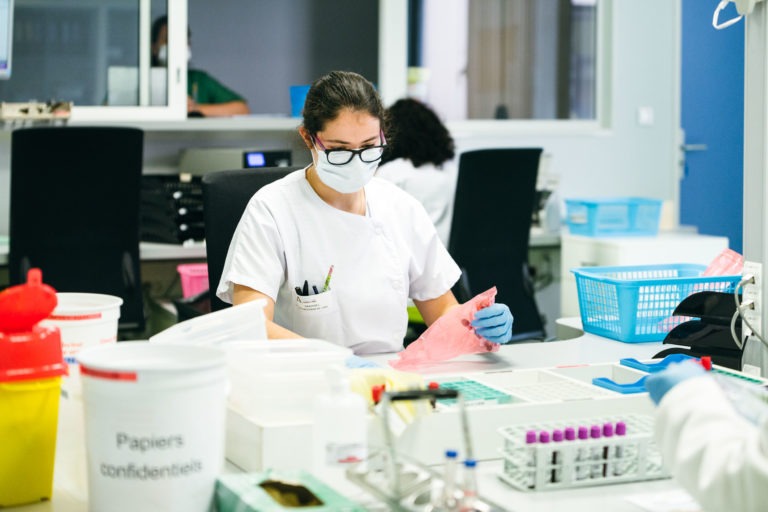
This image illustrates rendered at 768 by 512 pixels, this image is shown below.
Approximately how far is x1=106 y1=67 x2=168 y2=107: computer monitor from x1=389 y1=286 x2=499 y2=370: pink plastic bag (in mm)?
2562

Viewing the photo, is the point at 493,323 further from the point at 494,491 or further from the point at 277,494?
the point at 277,494

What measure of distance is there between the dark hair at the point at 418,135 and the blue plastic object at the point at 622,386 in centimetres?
219

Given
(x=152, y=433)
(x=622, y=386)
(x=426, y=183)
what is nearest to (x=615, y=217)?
(x=426, y=183)

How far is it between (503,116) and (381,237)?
3192 mm

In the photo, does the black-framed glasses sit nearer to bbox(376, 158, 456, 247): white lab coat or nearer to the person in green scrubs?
bbox(376, 158, 456, 247): white lab coat

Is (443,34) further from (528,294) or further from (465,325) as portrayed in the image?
(465,325)

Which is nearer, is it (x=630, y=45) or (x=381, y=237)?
(x=381, y=237)

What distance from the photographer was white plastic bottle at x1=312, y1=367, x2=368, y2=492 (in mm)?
1074

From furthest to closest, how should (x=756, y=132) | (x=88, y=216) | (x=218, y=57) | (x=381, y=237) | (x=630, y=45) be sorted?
1. (x=218, y=57)
2. (x=630, y=45)
3. (x=88, y=216)
4. (x=381, y=237)
5. (x=756, y=132)

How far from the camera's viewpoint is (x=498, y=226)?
3594 millimetres

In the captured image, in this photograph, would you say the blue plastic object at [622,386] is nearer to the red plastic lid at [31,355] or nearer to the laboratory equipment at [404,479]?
the laboratory equipment at [404,479]

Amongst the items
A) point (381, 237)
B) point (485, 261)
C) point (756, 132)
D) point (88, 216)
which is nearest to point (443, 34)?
point (485, 261)

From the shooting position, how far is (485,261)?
141 inches

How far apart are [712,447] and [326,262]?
3.88ft
